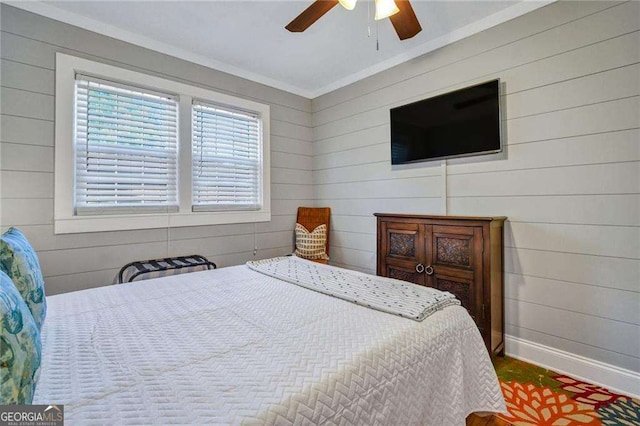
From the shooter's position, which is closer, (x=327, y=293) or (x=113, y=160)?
(x=327, y=293)

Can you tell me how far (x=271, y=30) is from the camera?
2.58 metres

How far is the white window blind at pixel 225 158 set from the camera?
304cm

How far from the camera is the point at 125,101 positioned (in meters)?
2.60

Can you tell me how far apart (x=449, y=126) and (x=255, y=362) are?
2428 millimetres

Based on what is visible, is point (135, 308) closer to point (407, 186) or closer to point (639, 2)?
point (407, 186)

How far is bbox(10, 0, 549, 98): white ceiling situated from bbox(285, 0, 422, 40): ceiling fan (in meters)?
0.35

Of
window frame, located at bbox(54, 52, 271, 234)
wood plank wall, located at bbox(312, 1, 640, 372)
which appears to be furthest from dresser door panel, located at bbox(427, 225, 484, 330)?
window frame, located at bbox(54, 52, 271, 234)

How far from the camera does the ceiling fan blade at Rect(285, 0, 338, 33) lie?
1810 millimetres

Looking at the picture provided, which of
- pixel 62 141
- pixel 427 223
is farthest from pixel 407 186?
pixel 62 141

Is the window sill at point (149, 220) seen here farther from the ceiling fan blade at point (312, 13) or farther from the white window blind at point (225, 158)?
the ceiling fan blade at point (312, 13)

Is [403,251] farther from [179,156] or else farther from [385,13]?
[179,156]

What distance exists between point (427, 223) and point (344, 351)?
5.46 ft

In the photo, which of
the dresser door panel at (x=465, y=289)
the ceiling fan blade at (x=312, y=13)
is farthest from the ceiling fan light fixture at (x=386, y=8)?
the dresser door panel at (x=465, y=289)

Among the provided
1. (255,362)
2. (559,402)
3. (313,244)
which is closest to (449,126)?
(313,244)
